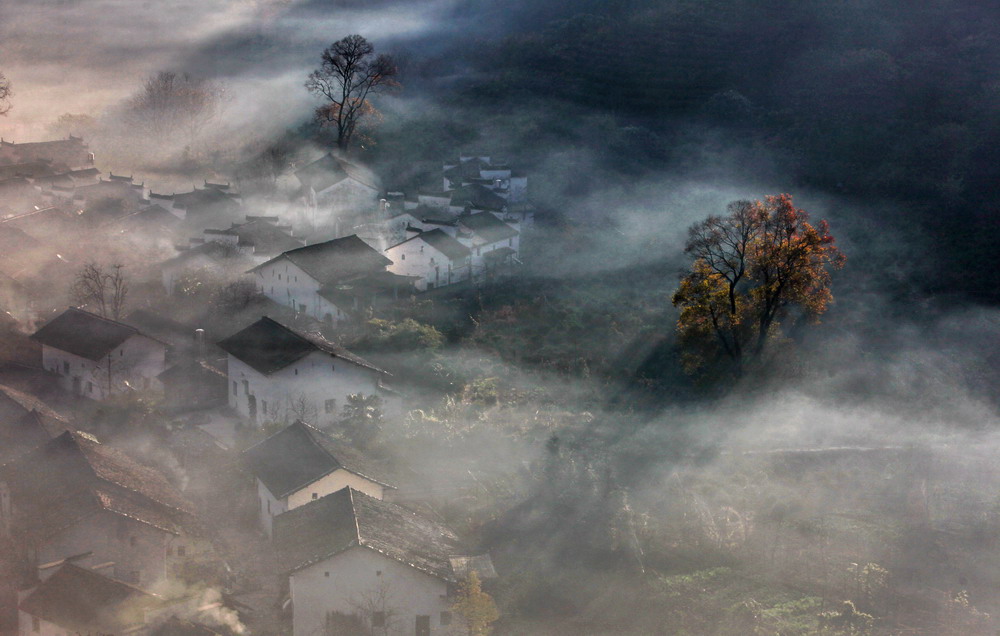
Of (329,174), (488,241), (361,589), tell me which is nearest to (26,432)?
(361,589)

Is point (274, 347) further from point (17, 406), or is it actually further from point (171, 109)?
point (171, 109)

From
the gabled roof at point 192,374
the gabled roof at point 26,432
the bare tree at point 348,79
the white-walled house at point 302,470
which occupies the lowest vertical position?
the gabled roof at point 192,374

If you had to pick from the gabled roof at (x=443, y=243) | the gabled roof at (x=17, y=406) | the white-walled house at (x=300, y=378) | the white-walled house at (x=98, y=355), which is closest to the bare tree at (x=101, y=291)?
the white-walled house at (x=98, y=355)

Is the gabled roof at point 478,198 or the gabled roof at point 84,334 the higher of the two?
the gabled roof at point 478,198

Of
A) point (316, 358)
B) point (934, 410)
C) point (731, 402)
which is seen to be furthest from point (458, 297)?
point (934, 410)

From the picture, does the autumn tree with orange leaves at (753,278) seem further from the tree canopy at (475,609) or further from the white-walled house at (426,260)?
the tree canopy at (475,609)

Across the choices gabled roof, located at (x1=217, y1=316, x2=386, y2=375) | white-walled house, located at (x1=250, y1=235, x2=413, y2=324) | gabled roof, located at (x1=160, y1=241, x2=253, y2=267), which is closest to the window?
gabled roof, located at (x1=217, y1=316, x2=386, y2=375)

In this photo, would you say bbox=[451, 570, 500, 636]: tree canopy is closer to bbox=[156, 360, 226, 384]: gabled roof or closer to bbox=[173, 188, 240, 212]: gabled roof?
bbox=[156, 360, 226, 384]: gabled roof
